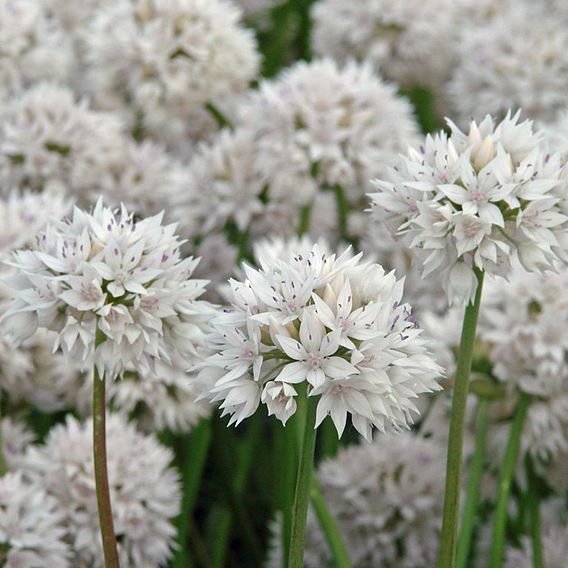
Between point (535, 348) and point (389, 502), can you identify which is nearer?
point (535, 348)

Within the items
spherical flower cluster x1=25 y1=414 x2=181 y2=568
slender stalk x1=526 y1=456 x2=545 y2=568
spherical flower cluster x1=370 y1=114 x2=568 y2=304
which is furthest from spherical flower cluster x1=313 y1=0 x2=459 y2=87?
spherical flower cluster x1=370 y1=114 x2=568 y2=304

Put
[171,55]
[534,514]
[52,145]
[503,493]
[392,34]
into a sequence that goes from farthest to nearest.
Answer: [392,34] → [171,55] → [52,145] → [534,514] → [503,493]

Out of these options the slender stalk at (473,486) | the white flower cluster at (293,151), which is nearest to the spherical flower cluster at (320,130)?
the white flower cluster at (293,151)

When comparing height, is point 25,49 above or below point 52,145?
above

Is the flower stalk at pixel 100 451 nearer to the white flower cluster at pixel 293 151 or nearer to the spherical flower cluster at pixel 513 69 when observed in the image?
the white flower cluster at pixel 293 151

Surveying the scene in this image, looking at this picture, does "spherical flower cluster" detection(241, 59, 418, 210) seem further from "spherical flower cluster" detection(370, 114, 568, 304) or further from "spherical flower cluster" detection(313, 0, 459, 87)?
"spherical flower cluster" detection(370, 114, 568, 304)

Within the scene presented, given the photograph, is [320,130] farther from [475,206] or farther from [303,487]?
[303,487]

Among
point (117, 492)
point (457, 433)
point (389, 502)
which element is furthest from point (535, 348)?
point (117, 492)
